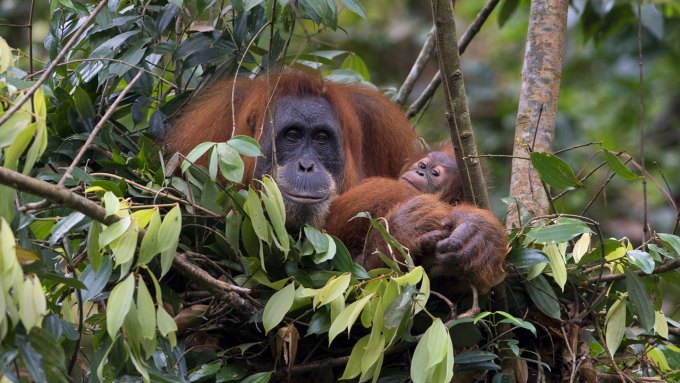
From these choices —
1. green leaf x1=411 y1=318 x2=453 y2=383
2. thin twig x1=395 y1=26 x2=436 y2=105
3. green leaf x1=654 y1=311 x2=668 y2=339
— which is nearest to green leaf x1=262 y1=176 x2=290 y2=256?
green leaf x1=411 y1=318 x2=453 y2=383

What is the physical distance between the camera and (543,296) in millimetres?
2996

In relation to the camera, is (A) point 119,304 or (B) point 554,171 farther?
(B) point 554,171

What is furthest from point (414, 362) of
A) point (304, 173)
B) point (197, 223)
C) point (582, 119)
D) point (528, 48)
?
point (582, 119)

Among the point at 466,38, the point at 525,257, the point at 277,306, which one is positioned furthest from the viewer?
the point at 466,38

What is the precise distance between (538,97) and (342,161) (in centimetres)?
81

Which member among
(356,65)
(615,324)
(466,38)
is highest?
(466,38)

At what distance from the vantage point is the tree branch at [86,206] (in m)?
2.03

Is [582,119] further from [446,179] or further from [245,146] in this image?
[245,146]

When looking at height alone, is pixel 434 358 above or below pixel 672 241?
below

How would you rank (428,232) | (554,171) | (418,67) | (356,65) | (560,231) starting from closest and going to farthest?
(560,231), (554,171), (428,232), (418,67), (356,65)

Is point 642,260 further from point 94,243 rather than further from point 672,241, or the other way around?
point 94,243

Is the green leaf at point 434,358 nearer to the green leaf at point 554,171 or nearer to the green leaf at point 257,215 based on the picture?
the green leaf at point 257,215

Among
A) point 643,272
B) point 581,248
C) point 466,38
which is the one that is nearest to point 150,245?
point 581,248

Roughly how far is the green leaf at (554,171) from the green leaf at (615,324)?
43 cm
